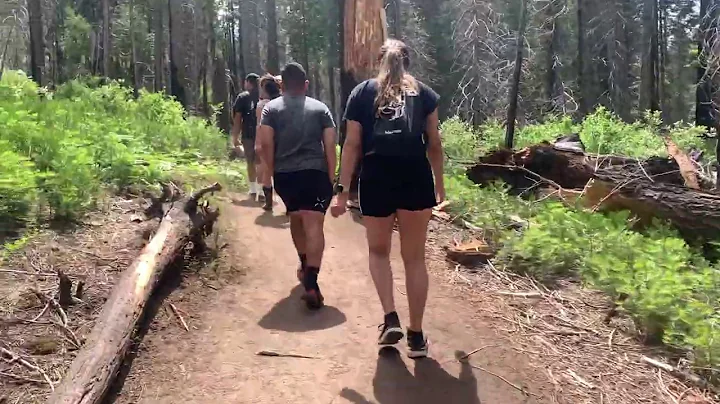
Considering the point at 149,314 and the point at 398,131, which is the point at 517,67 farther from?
the point at 149,314

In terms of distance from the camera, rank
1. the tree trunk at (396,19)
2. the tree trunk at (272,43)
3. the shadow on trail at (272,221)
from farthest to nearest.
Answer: the tree trunk at (272,43), the tree trunk at (396,19), the shadow on trail at (272,221)

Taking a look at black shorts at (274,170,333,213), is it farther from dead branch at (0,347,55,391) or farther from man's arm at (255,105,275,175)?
dead branch at (0,347,55,391)

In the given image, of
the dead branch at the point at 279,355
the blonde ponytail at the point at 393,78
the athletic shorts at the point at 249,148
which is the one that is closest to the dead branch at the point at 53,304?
the dead branch at the point at 279,355

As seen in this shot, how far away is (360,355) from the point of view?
4.48 m

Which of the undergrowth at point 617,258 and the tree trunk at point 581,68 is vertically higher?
the tree trunk at point 581,68

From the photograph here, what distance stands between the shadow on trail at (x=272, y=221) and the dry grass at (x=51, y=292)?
76.7 inches

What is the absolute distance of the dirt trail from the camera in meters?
3.96

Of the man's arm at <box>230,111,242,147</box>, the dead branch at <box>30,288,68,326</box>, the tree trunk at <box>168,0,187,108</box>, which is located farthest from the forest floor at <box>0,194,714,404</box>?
the tree trunk at <box>168,0,187,108</box>

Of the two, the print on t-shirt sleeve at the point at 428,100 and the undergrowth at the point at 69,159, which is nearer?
the print on t-shirt sleeve at the point at 428,100

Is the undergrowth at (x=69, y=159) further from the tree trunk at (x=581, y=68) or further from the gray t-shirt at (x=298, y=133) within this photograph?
the tree trunk at (x=581, y=68)

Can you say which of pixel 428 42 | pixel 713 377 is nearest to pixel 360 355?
pixel 713 377

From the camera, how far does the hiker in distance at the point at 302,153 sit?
549cm

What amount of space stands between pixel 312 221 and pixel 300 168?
48 cm

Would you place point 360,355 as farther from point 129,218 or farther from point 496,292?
point 129,218
